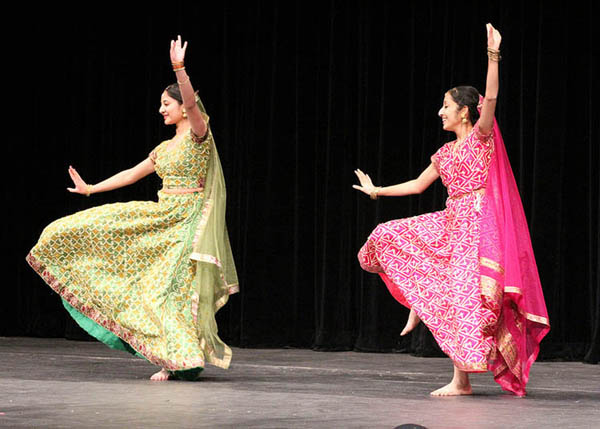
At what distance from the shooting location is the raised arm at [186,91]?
13.9 ft

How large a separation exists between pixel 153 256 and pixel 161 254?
0.04 metres

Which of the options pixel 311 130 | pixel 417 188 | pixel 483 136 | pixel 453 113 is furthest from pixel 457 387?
pixel 311 130

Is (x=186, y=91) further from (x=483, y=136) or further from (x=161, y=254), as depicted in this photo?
(x=483, y=136)

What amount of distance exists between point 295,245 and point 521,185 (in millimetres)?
1504

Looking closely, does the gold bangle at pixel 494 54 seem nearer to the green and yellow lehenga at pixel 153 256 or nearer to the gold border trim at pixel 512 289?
the gold border trim at pixel 512 289

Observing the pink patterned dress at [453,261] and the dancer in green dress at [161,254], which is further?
the dancer in green dress at [161,254]

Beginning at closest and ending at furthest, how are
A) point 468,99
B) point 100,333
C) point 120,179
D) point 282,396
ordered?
point 282,396 < point 468,99 < point 100,333 < point 120,179

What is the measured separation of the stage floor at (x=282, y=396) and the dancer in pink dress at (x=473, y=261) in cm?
19

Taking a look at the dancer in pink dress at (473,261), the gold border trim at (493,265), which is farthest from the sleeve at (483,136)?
the gold border trim at (493,265)

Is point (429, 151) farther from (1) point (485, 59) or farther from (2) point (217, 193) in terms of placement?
(2) point (217, 193)

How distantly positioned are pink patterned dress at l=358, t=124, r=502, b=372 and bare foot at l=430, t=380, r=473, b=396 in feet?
0.43

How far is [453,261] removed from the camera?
13.2ft

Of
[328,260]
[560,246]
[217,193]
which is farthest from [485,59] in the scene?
[217,193]

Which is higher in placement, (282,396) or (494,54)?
(494,54)
